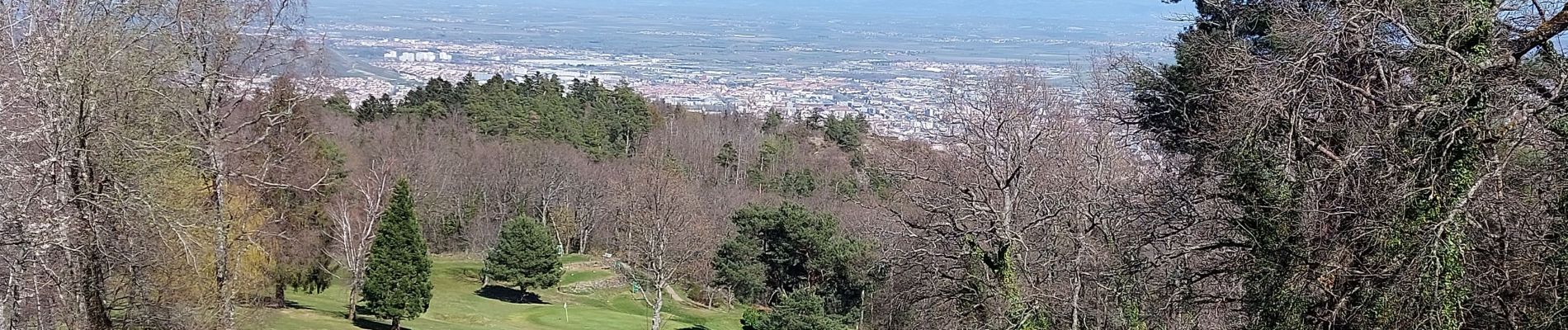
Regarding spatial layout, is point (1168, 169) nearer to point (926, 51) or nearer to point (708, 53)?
point (926, 51)

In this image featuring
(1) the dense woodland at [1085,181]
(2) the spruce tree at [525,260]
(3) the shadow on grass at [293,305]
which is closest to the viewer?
(1) the dense woodland at [1085,181]

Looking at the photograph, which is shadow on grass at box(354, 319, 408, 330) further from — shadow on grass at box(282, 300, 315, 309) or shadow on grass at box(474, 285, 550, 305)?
shadow on grass at box(474, 285, 550, 305)

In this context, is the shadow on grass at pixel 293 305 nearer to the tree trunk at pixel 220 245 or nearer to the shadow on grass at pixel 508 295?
the shadow on grass at pixel 508 295

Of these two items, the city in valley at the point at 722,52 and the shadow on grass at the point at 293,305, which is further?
the city in valley at the point at 722,52

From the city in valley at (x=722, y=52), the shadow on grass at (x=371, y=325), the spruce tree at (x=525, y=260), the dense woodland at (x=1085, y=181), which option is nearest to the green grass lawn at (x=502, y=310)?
the shadow on grass at (x=371, y=325)

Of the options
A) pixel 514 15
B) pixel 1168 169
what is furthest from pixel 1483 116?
pixel 514 15

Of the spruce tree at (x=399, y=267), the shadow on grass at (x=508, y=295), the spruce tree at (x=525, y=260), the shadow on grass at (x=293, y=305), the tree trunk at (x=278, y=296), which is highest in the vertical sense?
the spruce tree at (x=399, y=267)

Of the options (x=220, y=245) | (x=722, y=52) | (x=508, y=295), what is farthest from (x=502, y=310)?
(x=722, y=52)

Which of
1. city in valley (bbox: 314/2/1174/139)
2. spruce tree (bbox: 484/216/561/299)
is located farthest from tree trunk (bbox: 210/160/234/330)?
spruce tree (bbox: 484/216/561/299)
